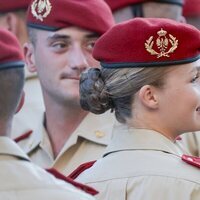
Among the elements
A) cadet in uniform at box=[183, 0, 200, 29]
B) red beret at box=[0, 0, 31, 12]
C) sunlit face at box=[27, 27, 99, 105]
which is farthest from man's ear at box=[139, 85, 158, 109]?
cadet in uniform at box=[183, 0, 200, 29]

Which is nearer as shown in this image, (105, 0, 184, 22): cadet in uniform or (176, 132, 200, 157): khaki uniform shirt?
(176, 132, 200, 157): khaki uniform shirt

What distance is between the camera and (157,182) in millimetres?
3432

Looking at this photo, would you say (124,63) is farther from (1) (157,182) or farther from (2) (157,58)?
(1) (157,182)

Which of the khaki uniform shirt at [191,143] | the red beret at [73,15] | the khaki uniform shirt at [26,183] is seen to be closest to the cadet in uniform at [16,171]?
the khaki uniform shirt at [26,183]

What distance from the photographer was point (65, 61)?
477 centimetres

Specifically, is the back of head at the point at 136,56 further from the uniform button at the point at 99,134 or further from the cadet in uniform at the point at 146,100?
the uniform button at the point at 99,134

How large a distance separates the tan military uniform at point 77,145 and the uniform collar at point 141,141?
93cm

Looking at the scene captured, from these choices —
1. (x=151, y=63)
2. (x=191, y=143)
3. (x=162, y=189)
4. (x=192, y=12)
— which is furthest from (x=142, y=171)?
(x=192, y=12)

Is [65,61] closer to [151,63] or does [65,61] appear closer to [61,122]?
[61,122]

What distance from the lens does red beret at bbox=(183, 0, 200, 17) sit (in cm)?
575

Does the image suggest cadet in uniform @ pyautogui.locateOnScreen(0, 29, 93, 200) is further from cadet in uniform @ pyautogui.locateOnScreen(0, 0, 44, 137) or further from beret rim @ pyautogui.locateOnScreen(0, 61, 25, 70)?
cadet in uniform @ pyautogui.locateOnScreen(0, 0, 44, 137)

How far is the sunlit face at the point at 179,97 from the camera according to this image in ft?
11.8

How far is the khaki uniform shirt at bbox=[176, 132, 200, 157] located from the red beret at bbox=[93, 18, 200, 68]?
2.55 ft

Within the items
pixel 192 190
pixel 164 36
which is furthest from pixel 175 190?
pixel 164 36
